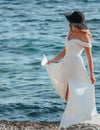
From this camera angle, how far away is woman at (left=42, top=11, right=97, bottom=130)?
11055 mm

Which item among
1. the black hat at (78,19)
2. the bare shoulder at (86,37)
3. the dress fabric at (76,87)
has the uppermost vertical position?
the black hat at (78,19)

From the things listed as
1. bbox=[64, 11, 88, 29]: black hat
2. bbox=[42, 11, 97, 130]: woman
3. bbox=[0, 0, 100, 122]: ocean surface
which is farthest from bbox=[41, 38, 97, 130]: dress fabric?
bbox=[0, 0, 100, 122]: ocean surface

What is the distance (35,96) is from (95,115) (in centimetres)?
612

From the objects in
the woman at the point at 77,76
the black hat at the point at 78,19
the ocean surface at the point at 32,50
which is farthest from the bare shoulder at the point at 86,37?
the ocean surface at the point at 32,50

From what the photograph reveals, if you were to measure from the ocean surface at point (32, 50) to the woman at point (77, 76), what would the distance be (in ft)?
12.6

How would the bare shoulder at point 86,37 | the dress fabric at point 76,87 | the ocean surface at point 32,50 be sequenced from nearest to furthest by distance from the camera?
the bare shoulder at point 86,37 < the dress fabric at point 76,87 < the ocean surface at point 32,50

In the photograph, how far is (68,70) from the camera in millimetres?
11320

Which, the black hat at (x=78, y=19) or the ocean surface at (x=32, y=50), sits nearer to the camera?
the black hat at (x=78, y=19)

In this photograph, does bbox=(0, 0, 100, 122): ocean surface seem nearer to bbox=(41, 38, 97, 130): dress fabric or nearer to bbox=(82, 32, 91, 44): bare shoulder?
bbox=(41, 38, 97, 130): dress fabric

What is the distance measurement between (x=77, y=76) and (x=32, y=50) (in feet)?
40.4

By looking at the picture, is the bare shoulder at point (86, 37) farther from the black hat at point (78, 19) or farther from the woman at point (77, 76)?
the black hat at point (78, 19)

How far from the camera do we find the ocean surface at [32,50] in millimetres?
16234

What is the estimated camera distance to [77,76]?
11.3 m

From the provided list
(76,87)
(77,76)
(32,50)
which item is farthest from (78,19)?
(32,50)
